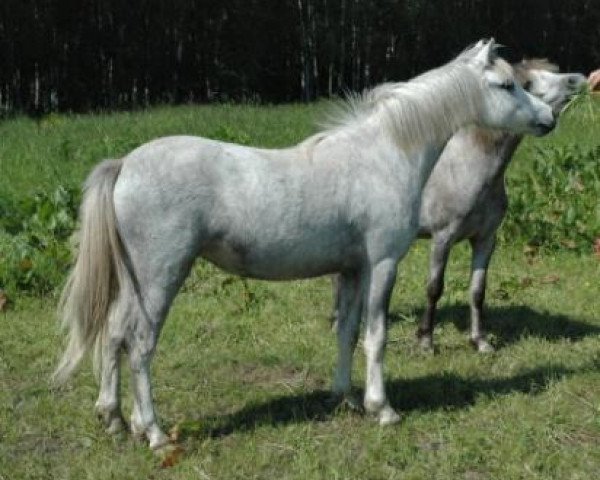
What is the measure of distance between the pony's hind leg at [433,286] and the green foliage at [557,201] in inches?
104

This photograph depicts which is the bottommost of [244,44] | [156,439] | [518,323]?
[244,44]

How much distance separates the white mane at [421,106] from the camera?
5.11m

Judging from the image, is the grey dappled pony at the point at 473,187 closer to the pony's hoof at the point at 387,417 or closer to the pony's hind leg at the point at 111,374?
the pony's hoof at the point at 387,417

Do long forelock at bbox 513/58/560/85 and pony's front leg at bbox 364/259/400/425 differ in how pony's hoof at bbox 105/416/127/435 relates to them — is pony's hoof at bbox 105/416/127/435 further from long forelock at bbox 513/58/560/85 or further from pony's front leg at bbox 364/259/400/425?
long forelock at bbox 513/58/560/85

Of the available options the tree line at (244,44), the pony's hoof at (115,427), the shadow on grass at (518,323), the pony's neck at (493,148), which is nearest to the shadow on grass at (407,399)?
the pony's hoof at (115,427)

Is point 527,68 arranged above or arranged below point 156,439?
above

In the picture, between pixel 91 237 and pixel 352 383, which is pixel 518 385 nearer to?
pixel 352 383

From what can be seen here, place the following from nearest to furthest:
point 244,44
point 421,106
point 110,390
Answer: point 110,390 < point 421,106 < point 244,44

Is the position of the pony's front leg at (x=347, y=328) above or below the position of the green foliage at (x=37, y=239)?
above

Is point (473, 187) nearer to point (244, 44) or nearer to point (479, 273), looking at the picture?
point (479, 273)

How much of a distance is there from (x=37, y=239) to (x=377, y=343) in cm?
403

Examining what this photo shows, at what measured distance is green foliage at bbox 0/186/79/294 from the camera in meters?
7.62

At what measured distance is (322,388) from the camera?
5766 mm

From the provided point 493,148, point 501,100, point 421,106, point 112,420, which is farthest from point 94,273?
point 493,148
